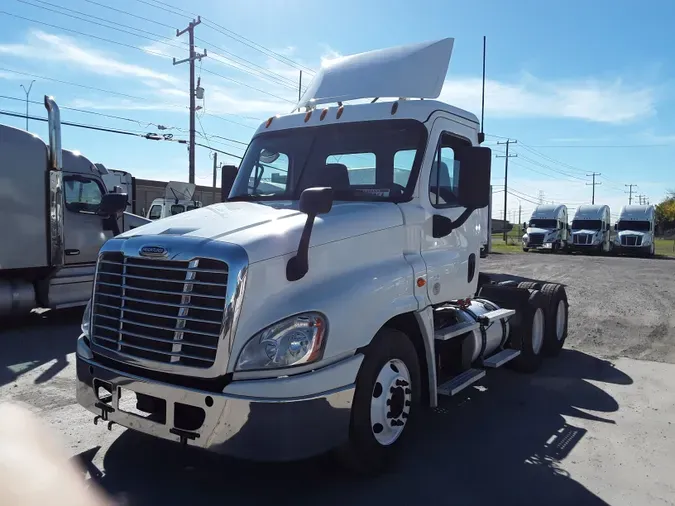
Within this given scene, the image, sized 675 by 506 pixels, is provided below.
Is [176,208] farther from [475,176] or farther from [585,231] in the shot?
[585,231]

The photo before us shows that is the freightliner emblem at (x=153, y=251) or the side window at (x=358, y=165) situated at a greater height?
the side window at (x=358, y=165)

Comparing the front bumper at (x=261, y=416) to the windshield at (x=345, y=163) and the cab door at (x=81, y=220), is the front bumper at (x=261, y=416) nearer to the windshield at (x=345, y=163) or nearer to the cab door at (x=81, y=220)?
the windshield at (x=345, y=163)

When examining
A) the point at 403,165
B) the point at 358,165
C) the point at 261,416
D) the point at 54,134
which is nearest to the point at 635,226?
the point at 54,134

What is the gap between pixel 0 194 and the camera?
920 centimetres

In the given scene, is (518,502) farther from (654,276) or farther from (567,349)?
(654,276)

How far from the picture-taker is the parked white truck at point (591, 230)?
3697 centimetres

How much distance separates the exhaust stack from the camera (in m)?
8.91

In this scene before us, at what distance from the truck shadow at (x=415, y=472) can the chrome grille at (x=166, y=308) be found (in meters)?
0.82

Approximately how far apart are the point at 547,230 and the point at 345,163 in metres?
35.1

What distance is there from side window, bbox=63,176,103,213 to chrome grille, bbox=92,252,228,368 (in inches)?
286

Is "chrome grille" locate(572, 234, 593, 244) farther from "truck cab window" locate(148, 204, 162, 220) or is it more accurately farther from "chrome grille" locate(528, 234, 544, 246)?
"truck cab window" locate(148, 204, 162, 220)

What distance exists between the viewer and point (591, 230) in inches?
1475

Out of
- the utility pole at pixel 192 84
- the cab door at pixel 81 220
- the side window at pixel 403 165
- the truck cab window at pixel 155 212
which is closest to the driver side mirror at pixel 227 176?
the side window at pixel 403 165

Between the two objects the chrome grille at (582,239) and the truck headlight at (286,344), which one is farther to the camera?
the chrome grille at (582,239)
